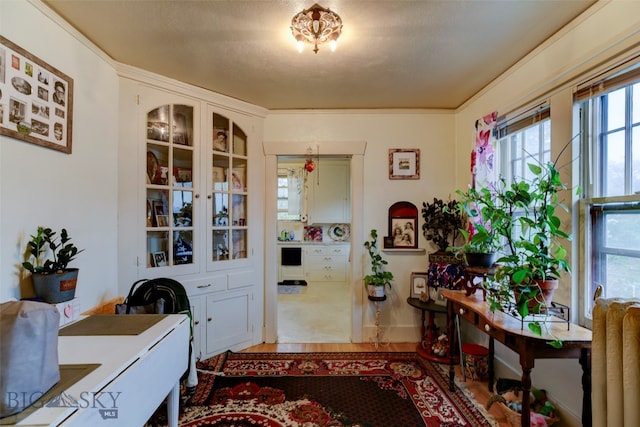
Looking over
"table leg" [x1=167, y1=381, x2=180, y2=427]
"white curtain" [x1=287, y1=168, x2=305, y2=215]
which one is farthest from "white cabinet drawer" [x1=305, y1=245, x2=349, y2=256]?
"table leg" [x1=167, y1=381, x2=180, y2=427]

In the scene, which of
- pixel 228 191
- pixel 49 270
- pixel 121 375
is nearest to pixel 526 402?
pixel 121 375

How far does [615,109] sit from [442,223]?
1555 mm

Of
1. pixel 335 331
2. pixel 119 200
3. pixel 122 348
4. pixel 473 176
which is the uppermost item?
pixel 473 176

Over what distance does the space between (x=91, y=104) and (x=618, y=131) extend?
10.3 ft

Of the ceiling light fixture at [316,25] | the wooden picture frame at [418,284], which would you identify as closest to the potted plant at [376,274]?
the wooden picture frame at [418,284]

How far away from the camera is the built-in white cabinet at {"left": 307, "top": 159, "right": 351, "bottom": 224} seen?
574cm

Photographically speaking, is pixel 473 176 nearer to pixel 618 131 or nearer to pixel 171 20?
pixel 618 131

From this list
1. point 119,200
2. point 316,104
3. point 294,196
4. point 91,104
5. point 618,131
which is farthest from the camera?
point 294,196

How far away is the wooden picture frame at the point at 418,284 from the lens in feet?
9.64

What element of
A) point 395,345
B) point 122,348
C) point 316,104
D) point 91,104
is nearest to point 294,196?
point 316,104

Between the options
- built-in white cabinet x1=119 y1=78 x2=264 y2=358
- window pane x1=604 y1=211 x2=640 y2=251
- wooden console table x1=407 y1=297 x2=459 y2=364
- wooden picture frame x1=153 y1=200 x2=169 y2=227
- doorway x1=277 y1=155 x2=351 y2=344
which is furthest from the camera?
doorway x1=277 y1=155 x2=351 y2=344

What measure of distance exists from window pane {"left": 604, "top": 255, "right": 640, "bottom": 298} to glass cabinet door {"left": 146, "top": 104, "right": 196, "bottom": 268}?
289cm

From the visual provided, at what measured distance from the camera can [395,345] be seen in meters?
2.99

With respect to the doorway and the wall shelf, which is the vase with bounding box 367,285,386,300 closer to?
the wall shelf
